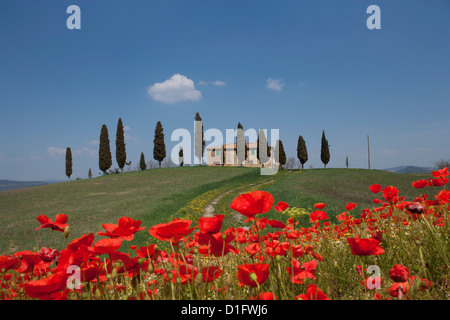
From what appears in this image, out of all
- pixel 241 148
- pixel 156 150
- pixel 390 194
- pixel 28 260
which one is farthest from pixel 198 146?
pixel 28 260

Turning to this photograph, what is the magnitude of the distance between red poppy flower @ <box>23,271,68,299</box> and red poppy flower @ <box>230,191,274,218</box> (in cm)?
75

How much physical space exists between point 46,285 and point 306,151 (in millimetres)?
58504

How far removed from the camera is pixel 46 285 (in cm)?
96

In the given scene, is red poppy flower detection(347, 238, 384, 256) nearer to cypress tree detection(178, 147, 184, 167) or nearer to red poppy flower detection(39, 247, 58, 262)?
red poppy flower detection(39, 247, 58, 262)

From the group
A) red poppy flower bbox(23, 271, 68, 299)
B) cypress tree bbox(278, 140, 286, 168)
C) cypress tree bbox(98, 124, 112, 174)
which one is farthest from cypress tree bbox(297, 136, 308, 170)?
red poppy flower bbox(23, 271, 68, 299)

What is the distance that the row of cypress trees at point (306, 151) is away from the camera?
54656 mm

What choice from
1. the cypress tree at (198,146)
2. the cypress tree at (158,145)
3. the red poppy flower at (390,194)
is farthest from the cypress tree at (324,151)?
the red poppy flower at (390,194)

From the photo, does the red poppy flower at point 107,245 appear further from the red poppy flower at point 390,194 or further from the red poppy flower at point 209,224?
the red poppy flower at point 390,194

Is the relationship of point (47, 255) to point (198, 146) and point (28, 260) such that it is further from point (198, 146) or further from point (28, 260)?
point (198, 146)

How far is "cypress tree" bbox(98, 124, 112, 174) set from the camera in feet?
171

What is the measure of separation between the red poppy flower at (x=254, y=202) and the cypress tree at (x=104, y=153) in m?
57.0

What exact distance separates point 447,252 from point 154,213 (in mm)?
14854
